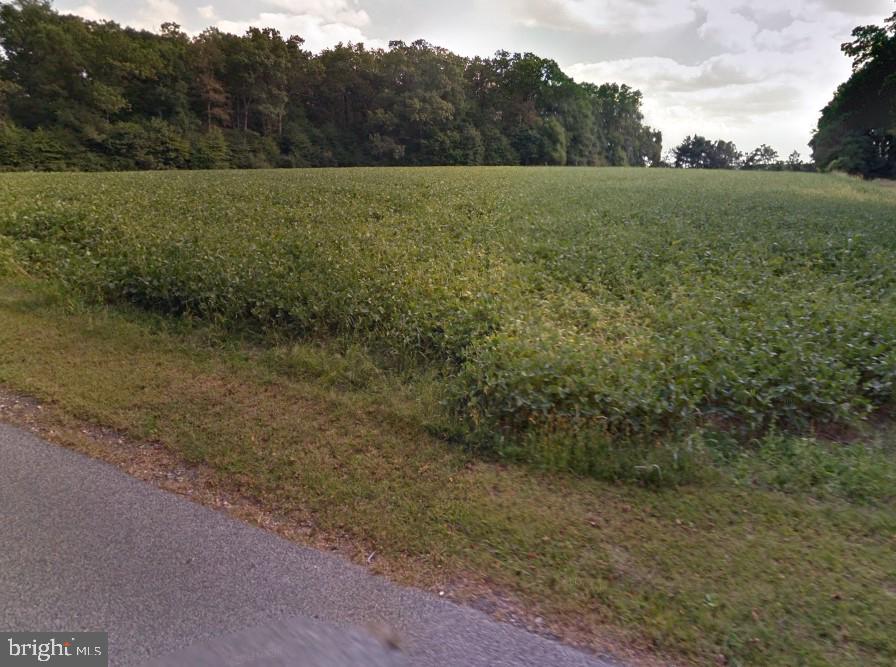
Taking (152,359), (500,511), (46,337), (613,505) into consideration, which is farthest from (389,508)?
(46,337)

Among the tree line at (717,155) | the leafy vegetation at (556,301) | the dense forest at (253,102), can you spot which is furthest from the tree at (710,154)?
the leafy vegetation at (556,301)

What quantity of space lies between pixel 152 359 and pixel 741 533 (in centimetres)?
502

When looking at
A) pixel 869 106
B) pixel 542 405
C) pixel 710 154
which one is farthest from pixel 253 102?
pixel 710 154

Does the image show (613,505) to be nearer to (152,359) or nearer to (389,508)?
(389,508)

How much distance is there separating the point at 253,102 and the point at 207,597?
5552 centimetres

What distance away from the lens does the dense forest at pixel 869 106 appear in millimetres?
29283

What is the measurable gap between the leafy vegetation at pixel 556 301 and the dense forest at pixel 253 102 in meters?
32.3

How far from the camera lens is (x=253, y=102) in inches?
1916

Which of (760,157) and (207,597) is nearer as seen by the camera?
(207,597)

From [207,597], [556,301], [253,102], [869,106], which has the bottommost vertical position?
[207,597]

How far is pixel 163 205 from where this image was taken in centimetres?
1193

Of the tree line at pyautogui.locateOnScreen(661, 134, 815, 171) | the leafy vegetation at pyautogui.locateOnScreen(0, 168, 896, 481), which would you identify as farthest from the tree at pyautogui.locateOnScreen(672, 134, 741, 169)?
the leafy vegetation at pyautogui.locateOnScreen(0, 168, 896, 481)

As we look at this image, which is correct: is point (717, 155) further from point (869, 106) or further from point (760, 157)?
point (869, 106)

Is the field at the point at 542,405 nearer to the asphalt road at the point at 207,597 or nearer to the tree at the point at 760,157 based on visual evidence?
the asphalt road at the point at 207,597
